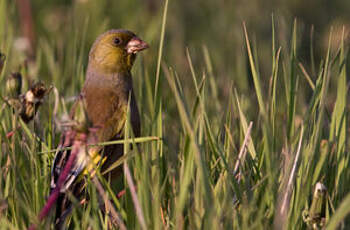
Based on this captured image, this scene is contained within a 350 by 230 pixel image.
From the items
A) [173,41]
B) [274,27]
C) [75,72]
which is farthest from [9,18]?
[173,41]

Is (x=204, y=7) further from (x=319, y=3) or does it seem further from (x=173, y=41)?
(x=319, y=3)

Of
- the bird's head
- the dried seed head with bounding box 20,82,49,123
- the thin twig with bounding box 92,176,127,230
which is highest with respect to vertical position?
the bird's head

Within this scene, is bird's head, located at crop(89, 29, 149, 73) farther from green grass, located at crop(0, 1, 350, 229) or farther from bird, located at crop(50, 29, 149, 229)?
green grass, located at crop(0, 1, 350, 229)

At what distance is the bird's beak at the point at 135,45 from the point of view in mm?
2635

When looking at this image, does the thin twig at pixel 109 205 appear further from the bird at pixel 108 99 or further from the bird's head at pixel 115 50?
the bird's head at pixel 115 50

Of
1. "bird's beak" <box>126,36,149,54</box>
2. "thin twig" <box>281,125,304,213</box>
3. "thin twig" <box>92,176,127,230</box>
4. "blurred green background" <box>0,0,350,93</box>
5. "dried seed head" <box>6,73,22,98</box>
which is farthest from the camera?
"blurred green background" <box>0,0,350,93</box>

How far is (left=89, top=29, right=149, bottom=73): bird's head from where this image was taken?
268 cm

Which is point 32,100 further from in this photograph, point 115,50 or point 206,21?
point 206,21

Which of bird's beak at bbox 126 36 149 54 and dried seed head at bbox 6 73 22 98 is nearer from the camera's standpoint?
dried seed head at bbox 6 73 22 98

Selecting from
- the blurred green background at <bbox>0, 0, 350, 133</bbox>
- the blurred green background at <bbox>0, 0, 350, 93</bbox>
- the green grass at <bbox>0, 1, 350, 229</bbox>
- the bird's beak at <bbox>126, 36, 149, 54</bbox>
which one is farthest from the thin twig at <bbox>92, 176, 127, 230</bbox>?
the blurred green background at <bbox>0, 0, 350, 93</bbox>

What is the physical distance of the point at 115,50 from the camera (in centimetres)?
268

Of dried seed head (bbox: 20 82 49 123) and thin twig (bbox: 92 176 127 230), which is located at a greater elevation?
dried seed head (bbox: 20 82 49 123)

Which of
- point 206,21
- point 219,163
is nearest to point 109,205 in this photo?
point 219,163

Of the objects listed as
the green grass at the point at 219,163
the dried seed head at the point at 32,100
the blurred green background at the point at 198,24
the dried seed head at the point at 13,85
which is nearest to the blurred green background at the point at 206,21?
the blurred green background at the point at 198,24
